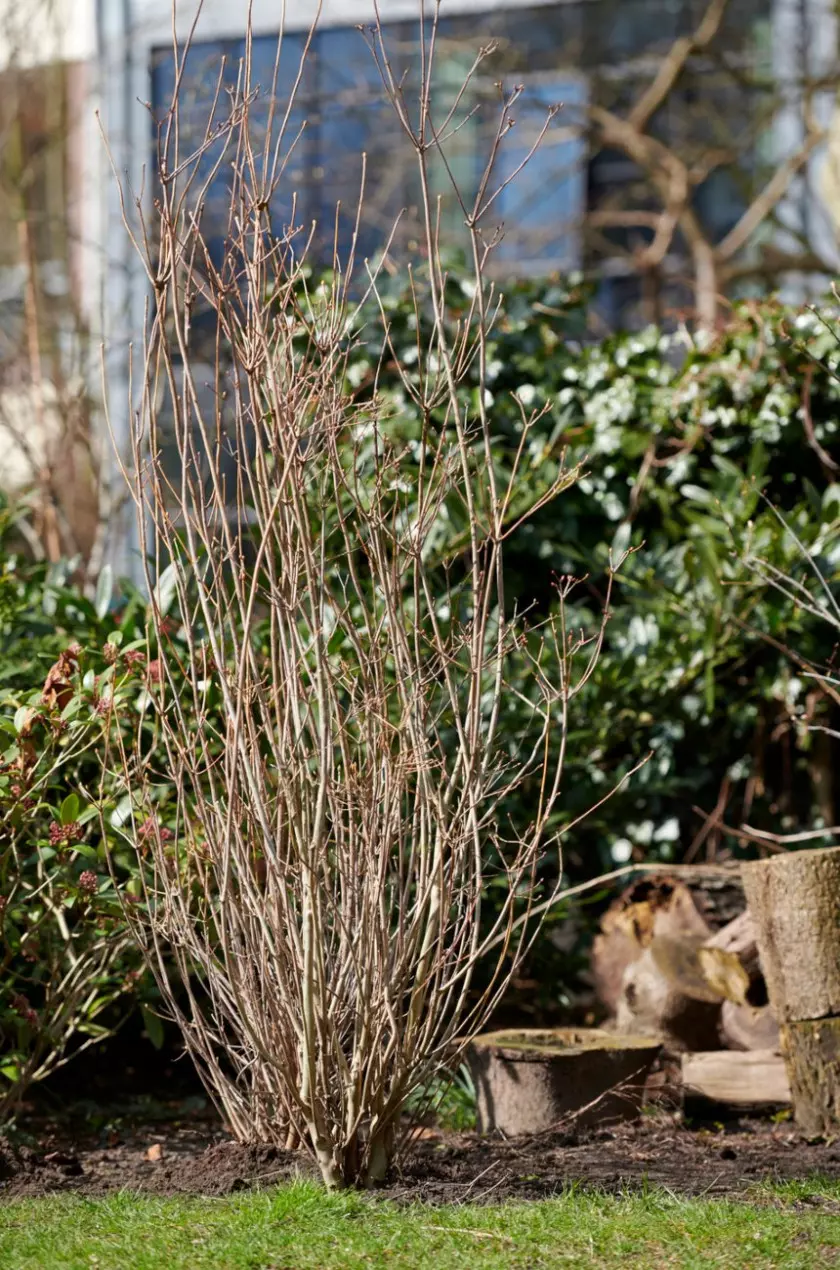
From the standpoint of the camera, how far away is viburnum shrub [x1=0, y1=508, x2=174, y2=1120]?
13.1 feet

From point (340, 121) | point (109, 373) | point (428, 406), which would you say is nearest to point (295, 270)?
point (428, 406)

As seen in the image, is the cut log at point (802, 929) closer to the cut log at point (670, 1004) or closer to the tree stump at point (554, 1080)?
the tree stump at point (554, 1080)

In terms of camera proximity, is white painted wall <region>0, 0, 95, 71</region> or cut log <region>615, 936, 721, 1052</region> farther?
white painted wall <region>0, 0, 95, 71</region>

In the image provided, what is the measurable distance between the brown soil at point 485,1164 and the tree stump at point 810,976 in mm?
147

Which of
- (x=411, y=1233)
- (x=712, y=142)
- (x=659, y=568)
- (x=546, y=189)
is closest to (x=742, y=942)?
(x=659, y=568)

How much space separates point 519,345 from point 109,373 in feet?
16.3

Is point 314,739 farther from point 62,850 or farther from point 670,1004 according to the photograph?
point 670,1004

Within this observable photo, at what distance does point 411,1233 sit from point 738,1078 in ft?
6.74

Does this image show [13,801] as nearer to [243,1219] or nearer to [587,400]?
[243,1219]

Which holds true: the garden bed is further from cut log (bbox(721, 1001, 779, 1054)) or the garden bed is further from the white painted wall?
the white painted wall

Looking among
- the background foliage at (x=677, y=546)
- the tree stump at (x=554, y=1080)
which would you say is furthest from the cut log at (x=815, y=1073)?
the background foliage at (x=677, y=546)

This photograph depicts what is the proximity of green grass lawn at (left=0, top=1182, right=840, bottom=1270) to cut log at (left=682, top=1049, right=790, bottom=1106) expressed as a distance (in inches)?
53.2

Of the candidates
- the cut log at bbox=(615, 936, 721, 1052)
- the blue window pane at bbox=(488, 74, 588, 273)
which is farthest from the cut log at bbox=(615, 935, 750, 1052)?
the blue window pane at bbox=(488, 74, 588, 273)

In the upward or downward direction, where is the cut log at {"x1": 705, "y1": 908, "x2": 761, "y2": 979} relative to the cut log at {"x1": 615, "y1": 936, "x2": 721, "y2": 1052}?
upward
